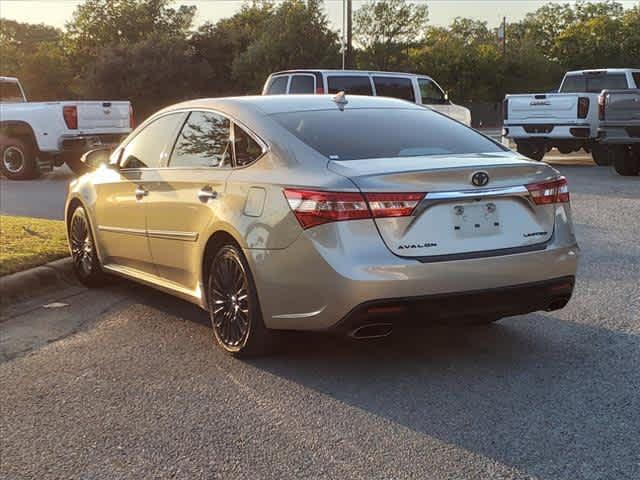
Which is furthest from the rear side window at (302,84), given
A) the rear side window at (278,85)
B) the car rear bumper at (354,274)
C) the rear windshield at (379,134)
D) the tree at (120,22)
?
the tree at (120,22)

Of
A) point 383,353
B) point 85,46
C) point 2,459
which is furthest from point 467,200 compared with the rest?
point 85,46

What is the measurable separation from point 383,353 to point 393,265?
3.20ft

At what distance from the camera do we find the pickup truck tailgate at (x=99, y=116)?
58.4ft

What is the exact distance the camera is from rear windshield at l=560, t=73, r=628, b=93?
21.2 metres

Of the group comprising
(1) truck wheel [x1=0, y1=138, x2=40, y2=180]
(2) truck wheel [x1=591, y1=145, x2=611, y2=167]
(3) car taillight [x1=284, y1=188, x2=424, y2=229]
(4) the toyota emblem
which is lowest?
(2) truck wheel [x1=591, y1=145, x2=611, y2=167]

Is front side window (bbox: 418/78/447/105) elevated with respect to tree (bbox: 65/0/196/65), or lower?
lower

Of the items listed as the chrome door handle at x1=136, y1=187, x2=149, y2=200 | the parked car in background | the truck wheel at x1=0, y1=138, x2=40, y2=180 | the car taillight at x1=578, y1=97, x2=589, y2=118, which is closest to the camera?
the chrome door handle at x1=136, y1=187, x2=149, y2=200

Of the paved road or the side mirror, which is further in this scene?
the side mirror

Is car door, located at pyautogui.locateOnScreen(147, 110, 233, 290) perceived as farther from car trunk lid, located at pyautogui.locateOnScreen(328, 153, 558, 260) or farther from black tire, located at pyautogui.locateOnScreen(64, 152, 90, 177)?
black tire, located at pyautogui.locateOnScreen(64, 152, 90, 177)

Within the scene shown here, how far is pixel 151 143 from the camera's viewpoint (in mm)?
6773

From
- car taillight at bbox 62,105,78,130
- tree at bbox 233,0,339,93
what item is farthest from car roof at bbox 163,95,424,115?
tree at bbox 233,0,339,93

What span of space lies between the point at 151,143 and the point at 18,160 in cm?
1325

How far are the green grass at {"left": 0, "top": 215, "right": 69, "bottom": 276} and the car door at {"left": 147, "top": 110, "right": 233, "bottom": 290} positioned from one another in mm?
2002

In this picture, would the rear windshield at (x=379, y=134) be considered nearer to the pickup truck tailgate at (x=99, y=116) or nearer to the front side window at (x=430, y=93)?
the pickup truck tailgate at (x=99, y=116)
